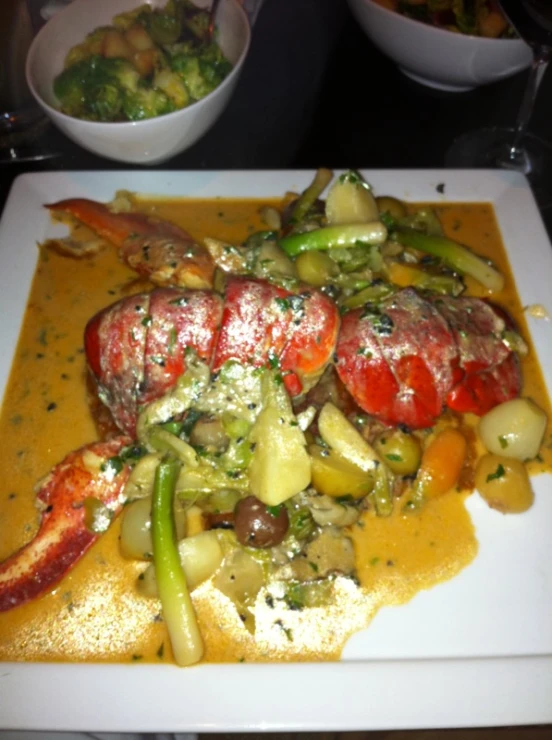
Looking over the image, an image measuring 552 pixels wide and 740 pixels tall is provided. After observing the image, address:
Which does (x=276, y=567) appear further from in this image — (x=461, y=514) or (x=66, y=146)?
(x=66, y=146)

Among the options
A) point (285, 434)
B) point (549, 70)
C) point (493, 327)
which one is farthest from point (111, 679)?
point (549, 70)

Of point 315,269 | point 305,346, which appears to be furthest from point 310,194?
point 305,346

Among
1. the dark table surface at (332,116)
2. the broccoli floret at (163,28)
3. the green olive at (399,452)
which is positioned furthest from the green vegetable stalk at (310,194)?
the green olive at (399,452)

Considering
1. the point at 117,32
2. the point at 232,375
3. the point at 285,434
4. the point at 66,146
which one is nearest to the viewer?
the point at 285,434

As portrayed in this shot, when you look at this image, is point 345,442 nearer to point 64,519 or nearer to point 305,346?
point 305,346

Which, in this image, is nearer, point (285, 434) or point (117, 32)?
point (285, 434)

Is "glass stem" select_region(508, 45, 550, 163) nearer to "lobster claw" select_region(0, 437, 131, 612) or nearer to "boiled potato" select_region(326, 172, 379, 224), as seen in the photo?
"boiled potato" select_region(326, 172, 379, 224)

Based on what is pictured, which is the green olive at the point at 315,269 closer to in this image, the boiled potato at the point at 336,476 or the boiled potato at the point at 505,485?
the boiled potato at the point at 336,476

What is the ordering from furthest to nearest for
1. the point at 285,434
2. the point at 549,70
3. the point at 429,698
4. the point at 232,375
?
the point at 549,70, the point at 232,375, the point at 285,434, the point at 429,698
